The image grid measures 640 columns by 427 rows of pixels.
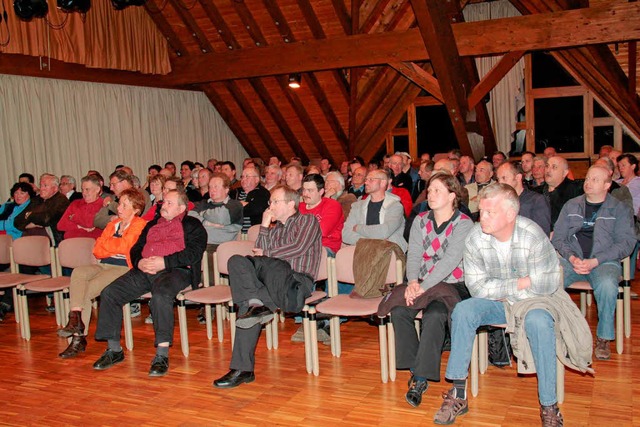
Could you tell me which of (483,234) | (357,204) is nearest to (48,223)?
(357,204)

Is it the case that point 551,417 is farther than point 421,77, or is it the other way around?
point 421,77

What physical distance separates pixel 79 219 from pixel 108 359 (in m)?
1.84

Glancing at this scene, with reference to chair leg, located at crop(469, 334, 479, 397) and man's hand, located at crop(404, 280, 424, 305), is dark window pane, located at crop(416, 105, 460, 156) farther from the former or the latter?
chair leg, located at crop(469, 334, 479, 397)

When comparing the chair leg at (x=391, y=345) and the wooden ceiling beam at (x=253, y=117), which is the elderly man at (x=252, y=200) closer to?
the chair leg at (x=391, y=345)

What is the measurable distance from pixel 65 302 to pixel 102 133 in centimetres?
638

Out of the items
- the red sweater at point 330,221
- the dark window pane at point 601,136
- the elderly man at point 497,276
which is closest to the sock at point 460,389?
the elderly man at point 497,276

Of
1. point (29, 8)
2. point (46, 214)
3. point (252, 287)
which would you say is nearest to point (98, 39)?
point (29, 8)

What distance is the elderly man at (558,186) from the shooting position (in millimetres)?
5504

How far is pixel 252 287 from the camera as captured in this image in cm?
410

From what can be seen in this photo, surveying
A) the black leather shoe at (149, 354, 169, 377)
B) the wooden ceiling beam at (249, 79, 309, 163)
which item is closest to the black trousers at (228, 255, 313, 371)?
the black leather shoe at (149, 354, 169, 377)

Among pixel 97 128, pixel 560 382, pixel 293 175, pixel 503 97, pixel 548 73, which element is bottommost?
pixel 560 382

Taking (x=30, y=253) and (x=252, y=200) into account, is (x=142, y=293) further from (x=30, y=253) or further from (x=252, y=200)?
(x=252, y=200)

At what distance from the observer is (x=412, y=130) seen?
13102 mm

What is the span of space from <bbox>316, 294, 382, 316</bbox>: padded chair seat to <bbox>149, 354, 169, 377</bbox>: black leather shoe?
109 centimetres
